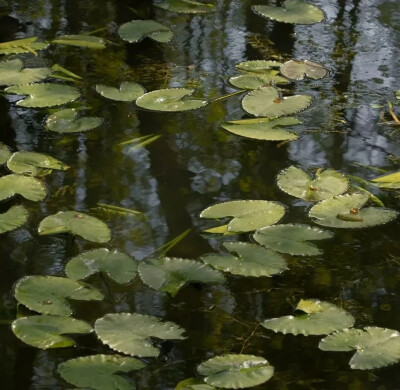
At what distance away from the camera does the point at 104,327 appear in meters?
1.57

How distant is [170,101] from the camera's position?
2.45 meters

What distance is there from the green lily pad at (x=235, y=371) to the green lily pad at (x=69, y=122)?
3.24ft

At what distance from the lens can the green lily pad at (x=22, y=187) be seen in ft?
6.55

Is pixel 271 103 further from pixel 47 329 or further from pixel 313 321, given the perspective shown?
pixel 47 329

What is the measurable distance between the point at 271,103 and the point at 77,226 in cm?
78

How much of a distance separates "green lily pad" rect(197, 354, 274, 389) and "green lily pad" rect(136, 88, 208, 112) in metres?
1.04

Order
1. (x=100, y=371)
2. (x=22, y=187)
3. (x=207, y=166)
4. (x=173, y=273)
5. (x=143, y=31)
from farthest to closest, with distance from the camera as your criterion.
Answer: (x=143, y=31) → (x=207, y=166) → (x=22, y=187) → (x=173, y=273) → (x=100, y=371)

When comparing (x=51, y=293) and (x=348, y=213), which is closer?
(x=51, y=293)

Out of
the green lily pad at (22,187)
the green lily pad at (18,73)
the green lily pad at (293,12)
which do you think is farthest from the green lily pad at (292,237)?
the green lily pad at (293,12)

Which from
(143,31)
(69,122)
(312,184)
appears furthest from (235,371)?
(143,31)

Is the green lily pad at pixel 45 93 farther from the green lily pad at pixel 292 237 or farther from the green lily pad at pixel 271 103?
the green lily pad at pixel 292 237

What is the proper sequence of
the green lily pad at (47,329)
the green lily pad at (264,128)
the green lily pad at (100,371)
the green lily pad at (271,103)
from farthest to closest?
the green lily pad at (271,103)
the green lily pad at (264,128)
the green lily pad at (47,329)
the green lily pad at (100,371)

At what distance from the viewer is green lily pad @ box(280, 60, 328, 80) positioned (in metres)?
2.61

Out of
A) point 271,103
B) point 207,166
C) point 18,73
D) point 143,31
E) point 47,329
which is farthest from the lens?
point 143,31
